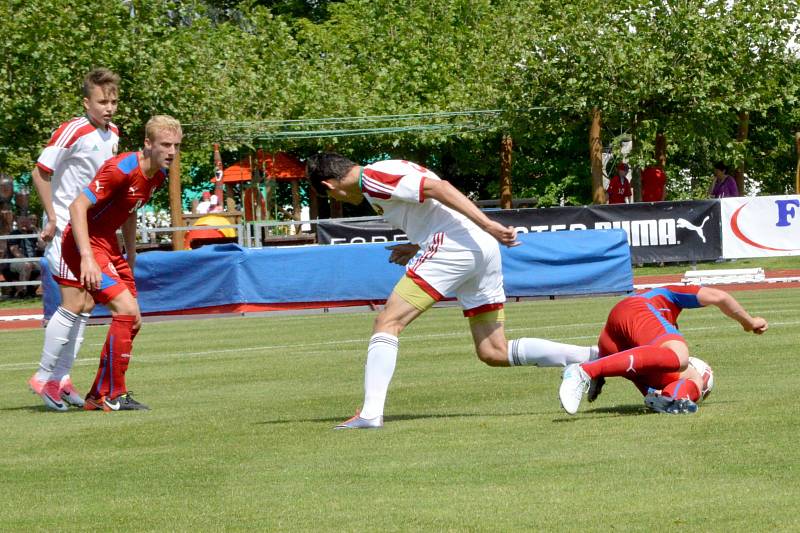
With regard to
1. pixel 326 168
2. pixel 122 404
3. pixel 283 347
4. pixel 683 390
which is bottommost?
pixel 283 347

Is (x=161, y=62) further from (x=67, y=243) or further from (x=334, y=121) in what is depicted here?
(x=67, y=243)

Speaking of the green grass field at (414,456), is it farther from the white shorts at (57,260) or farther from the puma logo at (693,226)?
the puma logo at (693,226)

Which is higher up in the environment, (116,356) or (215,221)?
(116,356)

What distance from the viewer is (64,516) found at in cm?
594

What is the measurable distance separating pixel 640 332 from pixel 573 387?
677 mm

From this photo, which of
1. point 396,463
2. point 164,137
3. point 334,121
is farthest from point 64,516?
point 334,121

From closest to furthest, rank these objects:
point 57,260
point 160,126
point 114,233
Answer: point 160,126
point 114,233
point 57,260

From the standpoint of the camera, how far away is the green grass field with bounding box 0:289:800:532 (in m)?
5.60

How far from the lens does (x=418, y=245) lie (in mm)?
8773

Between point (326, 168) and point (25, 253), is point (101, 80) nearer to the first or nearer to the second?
point (326, 168)

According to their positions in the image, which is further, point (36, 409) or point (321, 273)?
point (321, 273)

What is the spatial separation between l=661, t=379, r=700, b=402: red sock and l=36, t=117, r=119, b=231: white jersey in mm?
4447

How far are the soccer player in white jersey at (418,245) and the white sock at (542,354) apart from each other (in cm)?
12

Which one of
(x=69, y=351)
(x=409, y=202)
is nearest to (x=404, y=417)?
(x=409, y=202)
